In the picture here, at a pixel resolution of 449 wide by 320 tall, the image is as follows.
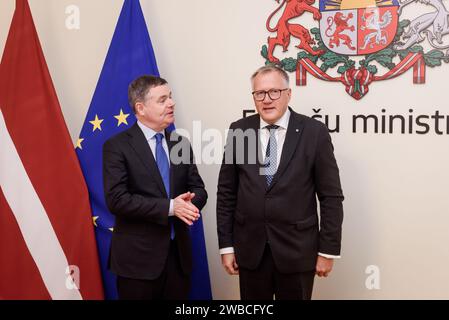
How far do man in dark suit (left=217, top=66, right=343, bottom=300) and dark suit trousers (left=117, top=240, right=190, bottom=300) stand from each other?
274 millimetres

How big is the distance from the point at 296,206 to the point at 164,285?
690mm

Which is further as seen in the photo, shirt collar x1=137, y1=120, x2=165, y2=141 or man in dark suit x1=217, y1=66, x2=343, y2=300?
shirt collar x1=137, y1=120, x2=165, y2=141

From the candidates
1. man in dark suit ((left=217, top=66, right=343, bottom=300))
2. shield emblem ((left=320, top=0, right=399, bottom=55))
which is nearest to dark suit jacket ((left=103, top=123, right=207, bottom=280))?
man in dark suit ((left=217, top=66, right=343, bottom=300))

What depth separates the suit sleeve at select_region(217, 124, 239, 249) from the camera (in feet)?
6.84

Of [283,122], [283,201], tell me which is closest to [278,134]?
[283,122]

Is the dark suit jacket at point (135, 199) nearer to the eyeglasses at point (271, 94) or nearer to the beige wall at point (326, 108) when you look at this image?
the eyeglasses at point (271, 94)

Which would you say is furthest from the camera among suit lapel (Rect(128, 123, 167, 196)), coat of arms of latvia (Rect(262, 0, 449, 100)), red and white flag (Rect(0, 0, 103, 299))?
red and white flag (Rect(0, 0, 103, 299))

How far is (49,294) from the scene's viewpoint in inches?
104

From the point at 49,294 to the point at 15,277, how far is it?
0.71ft

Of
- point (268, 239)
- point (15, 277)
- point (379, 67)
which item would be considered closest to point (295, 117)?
point (268, 239)

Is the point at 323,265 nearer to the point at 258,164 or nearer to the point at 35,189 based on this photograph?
the point at 258,164

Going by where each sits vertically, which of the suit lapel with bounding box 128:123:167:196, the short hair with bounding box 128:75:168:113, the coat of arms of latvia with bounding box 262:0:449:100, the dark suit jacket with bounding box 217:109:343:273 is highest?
the coat of arms of latvia with bounding box 262:0:449:100

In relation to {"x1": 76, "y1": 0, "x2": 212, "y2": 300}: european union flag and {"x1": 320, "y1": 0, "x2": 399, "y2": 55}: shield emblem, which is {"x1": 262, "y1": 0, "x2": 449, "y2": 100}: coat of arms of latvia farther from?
{"x1": 76, "y1": 0, "x2": 212, "y2": 300}: european union flag

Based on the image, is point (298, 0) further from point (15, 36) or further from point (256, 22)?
point (15, 36)
